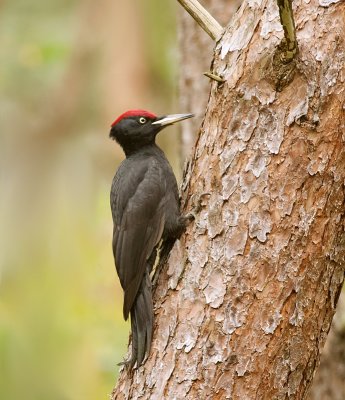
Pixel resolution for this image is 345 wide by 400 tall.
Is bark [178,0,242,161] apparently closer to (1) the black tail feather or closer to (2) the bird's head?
(2) the bird's head

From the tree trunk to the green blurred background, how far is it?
2.51 meters

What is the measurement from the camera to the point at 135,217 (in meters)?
4.57

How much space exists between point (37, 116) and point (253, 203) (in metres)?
4.12

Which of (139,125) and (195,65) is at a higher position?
(195,65)

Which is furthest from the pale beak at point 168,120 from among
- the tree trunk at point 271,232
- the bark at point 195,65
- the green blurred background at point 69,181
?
→ the green blurred background at point 69,181

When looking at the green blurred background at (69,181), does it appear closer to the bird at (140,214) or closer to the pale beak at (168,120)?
the bird at (140,214)

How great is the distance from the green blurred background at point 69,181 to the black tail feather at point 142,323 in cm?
208

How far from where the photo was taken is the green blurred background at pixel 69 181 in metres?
6.16

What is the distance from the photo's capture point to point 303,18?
3.71 m

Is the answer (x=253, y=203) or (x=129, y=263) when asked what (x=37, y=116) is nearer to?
(x=129, y=263)

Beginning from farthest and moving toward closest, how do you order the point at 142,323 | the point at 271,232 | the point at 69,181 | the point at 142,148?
the point at 69,181
the point at 142,148
the point at 142,323
the point at 271,232

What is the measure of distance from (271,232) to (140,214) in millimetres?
1119

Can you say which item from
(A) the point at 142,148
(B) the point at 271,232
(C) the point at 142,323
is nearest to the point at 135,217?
(A) the point at 142,148

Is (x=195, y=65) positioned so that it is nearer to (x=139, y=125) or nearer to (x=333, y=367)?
(x=139, y=125)
